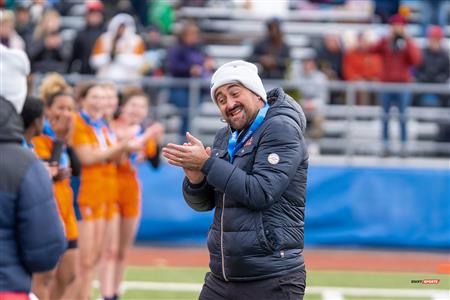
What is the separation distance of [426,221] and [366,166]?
1.12 m

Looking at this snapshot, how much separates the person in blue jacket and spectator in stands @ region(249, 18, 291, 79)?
453 inches

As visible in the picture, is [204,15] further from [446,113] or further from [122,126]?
[122,126]

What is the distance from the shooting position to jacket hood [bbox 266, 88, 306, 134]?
20.0ft

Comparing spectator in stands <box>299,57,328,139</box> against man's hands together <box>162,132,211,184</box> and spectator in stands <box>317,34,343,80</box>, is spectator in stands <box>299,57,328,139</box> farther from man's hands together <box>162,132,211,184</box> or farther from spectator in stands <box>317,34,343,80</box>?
man's hands together <box>162,132,211,184</box>

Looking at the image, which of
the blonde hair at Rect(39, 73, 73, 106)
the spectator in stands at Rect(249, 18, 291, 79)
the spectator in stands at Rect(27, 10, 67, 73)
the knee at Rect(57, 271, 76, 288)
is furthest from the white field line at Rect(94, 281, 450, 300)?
the spectator in stands at Rect(249, 18, 291, 79)

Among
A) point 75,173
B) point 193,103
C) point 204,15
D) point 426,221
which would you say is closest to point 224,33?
point 204,15

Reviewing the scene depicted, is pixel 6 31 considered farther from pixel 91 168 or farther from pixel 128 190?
pixel 91 168

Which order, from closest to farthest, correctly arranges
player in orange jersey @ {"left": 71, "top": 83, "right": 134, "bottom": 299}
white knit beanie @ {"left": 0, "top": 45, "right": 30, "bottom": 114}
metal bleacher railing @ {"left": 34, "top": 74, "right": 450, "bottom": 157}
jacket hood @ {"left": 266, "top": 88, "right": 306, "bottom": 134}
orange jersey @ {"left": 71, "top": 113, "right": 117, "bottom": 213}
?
white knit beanie @ {"left": 0, "top": 45, "right": 30, "bottom": 114}
jacket hood @ {"left": 266, "top": 88, "right": 306, "bottom": 134}
player in orange jersey @ {"left": 71, "top": 83, "right": 134, "bottom": 299}
orange jersey @ {"left": 71, "top": 113, "right": 117, "bottom": 213}
metal bleacher railing @ {"left": 34, "top": 74, "right": 450, "bottom": 157}

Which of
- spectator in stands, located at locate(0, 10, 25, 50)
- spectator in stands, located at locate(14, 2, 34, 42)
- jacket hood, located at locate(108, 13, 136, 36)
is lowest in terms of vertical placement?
spectator in stands, located at locate(14, 2, 34, 42)

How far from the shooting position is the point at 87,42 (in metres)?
16.4

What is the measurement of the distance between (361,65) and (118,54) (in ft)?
12.1

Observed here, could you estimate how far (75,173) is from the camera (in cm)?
949

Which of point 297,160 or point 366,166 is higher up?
point 297,160

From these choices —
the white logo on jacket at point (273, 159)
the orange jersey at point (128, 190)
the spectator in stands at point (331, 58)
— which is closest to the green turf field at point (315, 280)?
the orange jersey at point (128, 190)
